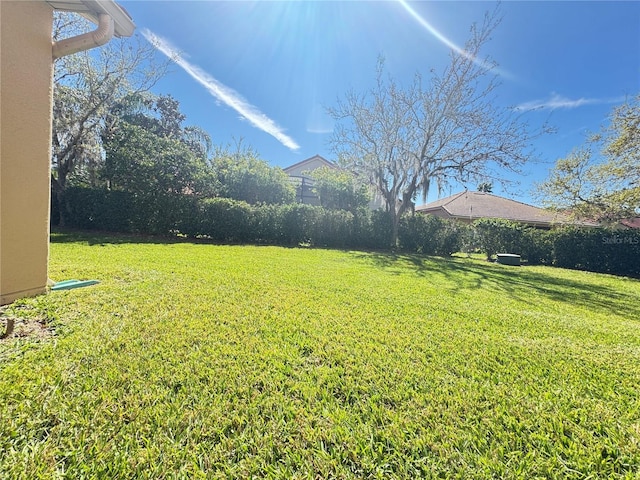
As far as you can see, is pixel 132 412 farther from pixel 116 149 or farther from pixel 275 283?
pixel 116 149

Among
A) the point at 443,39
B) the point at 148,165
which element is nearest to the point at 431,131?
the point at 443,39

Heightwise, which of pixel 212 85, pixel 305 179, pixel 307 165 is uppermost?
pixel 212 85

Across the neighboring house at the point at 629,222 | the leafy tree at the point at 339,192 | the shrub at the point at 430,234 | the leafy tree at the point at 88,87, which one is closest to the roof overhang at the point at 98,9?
the leafy tree at the point at 88,87

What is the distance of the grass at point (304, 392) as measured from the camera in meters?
1.44

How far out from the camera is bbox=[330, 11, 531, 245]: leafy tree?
12117 millimetres

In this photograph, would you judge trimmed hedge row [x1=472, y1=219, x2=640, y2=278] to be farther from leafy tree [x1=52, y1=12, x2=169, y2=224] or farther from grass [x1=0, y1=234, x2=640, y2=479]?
leafy tree [x1=52, y1=12, x2=169, y2=224]

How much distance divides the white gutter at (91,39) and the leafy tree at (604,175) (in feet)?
55.9

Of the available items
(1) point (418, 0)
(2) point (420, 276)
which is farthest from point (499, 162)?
(2) point (420, 276)

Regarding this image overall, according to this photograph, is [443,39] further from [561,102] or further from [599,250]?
[599,250]

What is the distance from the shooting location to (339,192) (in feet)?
50.9

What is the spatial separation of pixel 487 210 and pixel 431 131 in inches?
496

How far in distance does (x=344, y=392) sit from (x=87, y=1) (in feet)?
17.7

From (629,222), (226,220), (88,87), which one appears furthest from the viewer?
(629,222)

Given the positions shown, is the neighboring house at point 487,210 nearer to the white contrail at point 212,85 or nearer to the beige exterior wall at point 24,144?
the white contrail at point 212,85
